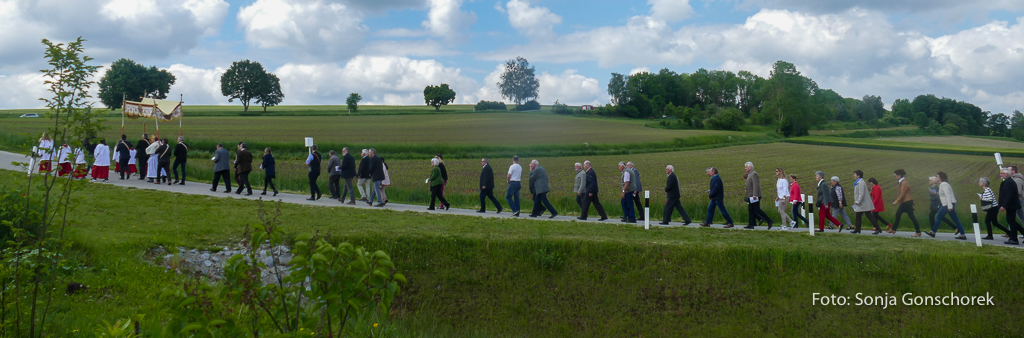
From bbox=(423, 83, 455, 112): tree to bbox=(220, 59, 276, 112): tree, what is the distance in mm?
27282

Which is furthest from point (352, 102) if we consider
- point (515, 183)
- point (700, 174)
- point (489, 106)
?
point (515, 183)

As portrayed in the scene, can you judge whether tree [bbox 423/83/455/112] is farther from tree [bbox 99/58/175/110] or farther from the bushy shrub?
tree [bbox 99/58/175/110]

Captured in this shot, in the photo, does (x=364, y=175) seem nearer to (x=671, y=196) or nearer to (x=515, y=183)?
(x=515, y=183)

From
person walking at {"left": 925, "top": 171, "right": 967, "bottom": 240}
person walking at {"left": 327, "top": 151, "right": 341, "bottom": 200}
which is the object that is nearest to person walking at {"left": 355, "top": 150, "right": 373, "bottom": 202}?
person walking at {"left": 327, "top": 151, "right": 341, "bottom": 200}

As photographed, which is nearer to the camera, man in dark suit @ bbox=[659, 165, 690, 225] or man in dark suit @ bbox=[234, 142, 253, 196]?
man in dark suit @ bbox=[659, 165, 690, 225]

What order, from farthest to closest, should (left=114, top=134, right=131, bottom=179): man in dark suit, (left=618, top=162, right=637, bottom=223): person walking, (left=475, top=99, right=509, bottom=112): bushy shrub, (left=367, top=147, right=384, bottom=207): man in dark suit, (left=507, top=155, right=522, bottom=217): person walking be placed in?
(left=475, top=99, right=509, bottom=112): bushy shrub, (left=114, top=134, right=131, bottom=179): man in dark suit, (left=367, top=147, right=384, bottom=207): man in dark suit, (left=507, top=155, right=522, bottom=217): person walking, (left=618, top=162, right=637, bottom=223): person walking

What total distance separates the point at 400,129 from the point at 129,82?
45474 millimetres

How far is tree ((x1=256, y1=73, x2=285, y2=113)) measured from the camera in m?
87.0

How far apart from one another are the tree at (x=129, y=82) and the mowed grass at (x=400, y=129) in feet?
56.6

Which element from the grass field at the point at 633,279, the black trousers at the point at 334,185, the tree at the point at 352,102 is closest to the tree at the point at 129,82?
the tree at the point at 352,102

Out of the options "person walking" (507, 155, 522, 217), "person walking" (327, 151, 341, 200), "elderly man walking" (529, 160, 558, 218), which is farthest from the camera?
"person walking" (327, 151, 341, 200)

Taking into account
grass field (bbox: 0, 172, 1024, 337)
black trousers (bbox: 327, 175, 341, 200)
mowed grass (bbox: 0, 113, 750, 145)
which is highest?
mowed grass (bbox: 0, 113, 750, 145)

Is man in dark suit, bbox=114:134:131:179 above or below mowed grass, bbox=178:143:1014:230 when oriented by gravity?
above

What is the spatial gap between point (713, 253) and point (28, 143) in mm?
10221
